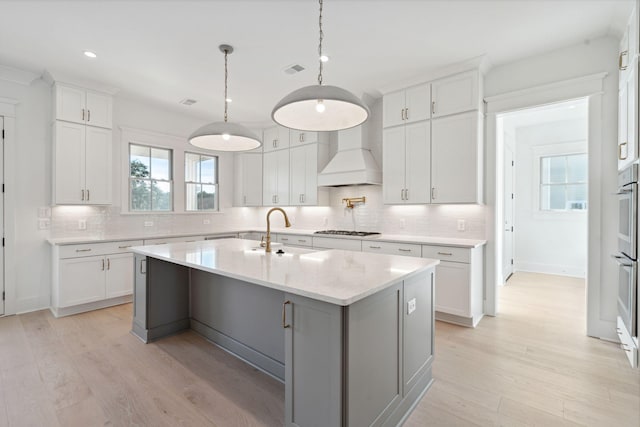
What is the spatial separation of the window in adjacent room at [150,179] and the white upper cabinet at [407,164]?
Answer: 144 inches

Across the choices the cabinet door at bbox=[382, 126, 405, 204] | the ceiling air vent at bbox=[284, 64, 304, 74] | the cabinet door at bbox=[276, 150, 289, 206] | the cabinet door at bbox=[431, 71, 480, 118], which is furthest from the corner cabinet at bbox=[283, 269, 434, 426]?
the cabinet door at bbox=[276, 150, 289, 206]

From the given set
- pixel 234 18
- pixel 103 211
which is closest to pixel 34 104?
pixel 103 211

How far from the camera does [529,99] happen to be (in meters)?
3.46

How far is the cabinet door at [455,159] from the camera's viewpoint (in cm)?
359

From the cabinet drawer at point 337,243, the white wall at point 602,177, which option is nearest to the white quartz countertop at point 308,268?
the cabinet drawer at point 337,243

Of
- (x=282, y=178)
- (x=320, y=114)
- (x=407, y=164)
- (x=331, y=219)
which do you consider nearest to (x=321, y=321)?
(x=320, y=114)

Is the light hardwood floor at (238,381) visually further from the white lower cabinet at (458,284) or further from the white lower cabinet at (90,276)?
the white lower cabinet at (90,276)

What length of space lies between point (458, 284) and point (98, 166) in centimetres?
488

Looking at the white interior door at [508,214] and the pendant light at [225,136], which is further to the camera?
the white interior door at [508,214]

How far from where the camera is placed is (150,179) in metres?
5.08

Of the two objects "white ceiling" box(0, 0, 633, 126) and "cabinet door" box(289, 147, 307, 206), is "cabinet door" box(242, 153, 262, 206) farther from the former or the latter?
"white ceiling" box(0, 0, 633, 126)

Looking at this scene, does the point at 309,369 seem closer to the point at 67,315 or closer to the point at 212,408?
the point at 212,408

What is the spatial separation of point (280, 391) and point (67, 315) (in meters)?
3.24

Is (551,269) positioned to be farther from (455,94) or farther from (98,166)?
(98,166)
